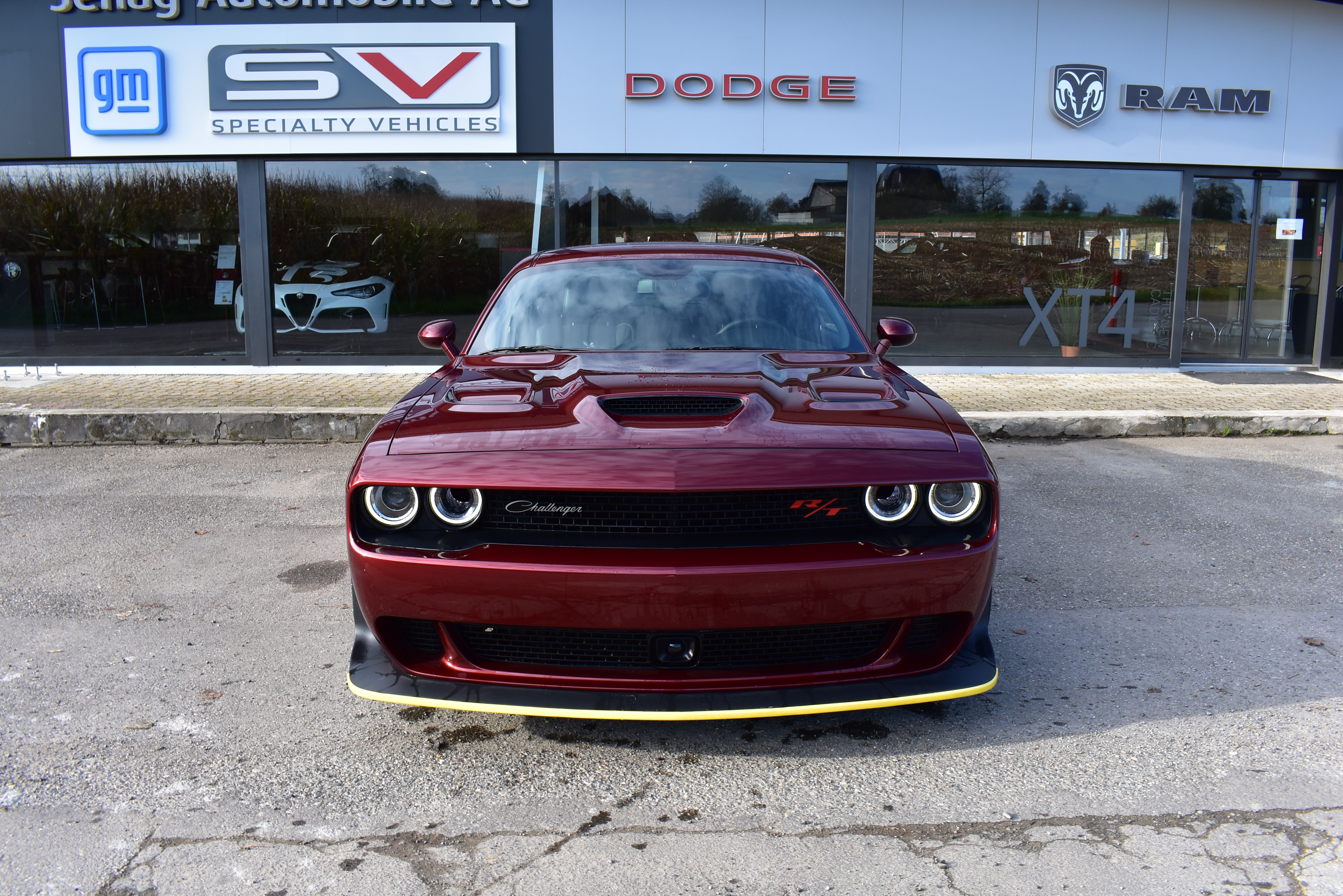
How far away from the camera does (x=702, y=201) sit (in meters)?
11.2

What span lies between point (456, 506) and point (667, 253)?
1926 mm

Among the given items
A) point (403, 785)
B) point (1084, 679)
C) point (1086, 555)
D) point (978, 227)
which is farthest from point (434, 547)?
point (978, 227)

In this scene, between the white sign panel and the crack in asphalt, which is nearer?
the crack in asphalt

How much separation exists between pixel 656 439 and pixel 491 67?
30.3 feet

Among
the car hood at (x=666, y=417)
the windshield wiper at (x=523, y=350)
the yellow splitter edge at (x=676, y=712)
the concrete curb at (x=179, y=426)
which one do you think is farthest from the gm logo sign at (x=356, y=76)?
the yellow splitter edge at (x=676, y=712)

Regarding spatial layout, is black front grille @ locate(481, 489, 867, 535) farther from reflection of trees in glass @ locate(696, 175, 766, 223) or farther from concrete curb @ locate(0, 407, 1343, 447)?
reflection of trees in glass @ locate(696, 175, 766, 223)

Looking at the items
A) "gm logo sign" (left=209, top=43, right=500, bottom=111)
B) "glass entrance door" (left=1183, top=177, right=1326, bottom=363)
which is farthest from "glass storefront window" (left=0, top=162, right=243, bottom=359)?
"glass entrance door" (left=1183, top=177, right=1326, bottom=363)

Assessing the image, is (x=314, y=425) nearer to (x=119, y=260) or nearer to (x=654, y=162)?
(x=654, y=162)

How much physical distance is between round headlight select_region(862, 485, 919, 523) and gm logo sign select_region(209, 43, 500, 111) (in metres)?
9.33

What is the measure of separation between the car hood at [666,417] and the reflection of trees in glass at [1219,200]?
1034cm

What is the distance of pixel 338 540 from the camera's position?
523 centimetres

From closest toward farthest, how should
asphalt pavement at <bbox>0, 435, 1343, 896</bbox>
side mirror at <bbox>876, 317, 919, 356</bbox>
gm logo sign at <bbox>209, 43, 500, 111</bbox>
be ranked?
1. asphalt pavement at <bbox>0, 435, 1343, 896</bbox>
2. side mirror at <bbox>876, 317, 919, 356</bbox>
3. gm logo sign at <bbox>209, 43, 500, 111</bbox>

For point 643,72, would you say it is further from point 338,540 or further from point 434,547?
point 434,547

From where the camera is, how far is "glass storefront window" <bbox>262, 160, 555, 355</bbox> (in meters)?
11.2
